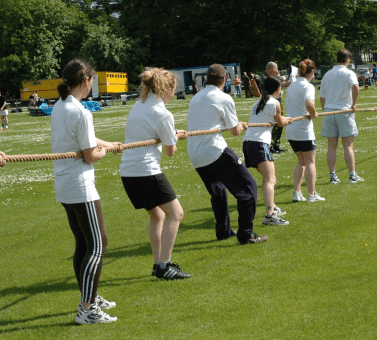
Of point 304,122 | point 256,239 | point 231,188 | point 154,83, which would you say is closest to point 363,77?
point 304,122

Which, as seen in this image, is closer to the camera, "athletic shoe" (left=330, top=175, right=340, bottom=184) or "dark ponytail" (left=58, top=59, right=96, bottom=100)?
"dark ponytail" (left=58, top=59, right=96, bottom=100)

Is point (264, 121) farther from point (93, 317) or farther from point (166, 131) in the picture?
point (93, 317)

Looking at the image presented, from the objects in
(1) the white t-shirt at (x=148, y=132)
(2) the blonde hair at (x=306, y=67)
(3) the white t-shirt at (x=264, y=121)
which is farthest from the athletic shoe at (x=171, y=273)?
(2) the blonde hair at (x=306, y=67)

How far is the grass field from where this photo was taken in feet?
14.4

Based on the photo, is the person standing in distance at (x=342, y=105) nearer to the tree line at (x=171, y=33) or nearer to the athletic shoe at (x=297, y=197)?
the athletic shoe at (x=297, y=197)

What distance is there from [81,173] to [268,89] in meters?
3.73

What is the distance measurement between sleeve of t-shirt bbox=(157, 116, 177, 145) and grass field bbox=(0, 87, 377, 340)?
56.0 inches

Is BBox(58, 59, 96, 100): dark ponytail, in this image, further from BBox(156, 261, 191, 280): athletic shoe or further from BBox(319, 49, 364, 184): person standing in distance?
BBox(319, 49, 364, 184): person standing in distance

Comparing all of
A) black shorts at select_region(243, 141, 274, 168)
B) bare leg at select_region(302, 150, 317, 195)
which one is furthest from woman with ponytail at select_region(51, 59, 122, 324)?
bare leg at select_region(302, 150, 317, 195)

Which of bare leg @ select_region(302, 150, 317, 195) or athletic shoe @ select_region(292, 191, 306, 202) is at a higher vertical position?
bare leg @ select_region(302, 150, 317, 195)

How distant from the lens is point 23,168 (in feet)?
52.4

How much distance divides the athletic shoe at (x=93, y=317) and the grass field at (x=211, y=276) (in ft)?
0.24

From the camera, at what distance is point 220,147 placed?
641 cm

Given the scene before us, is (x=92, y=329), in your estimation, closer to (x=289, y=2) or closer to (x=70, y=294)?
(x=70, y=294)
